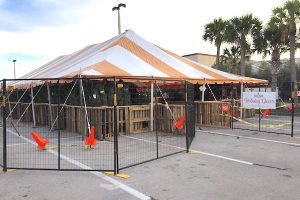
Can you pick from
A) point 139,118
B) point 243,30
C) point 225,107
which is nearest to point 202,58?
point 243,30

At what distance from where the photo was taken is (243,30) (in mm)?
28000

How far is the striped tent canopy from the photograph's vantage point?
12024 millimetres

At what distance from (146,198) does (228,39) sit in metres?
25.6

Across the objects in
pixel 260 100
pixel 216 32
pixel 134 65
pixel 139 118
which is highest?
pixel 216 32

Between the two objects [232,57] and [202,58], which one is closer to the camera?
[232,57]

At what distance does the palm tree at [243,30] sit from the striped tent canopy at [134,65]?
1179cm

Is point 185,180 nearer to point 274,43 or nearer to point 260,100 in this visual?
point 260,100

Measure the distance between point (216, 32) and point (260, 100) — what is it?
23.8m

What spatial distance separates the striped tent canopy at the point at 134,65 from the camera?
12.0 meters

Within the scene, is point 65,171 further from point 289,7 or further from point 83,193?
point 289,7

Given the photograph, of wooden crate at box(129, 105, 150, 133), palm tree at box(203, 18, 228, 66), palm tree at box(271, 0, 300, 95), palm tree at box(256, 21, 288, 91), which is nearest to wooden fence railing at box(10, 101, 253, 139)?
wooden crate at box(129, 105, 150, 133)

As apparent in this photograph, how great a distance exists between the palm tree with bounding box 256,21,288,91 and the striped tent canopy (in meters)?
10.7

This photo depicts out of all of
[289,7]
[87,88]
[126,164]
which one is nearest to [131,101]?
[87,88]

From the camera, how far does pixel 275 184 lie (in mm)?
5645
